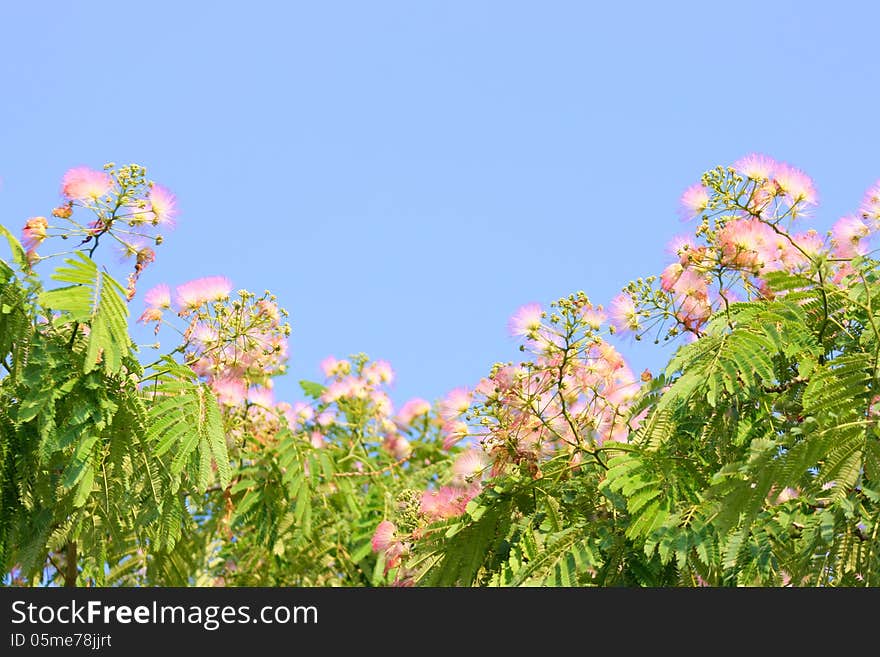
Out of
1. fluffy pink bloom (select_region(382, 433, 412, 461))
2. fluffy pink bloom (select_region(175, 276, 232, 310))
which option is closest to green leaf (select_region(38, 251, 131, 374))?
fluffy pink bloom (select_region(175, 276, 232, 310))

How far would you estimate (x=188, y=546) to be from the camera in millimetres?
6668

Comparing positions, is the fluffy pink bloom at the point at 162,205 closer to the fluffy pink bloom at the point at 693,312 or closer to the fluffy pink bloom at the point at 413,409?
the fluffy pink bloom at the point at 693,312

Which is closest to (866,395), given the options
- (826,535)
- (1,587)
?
(826,535)

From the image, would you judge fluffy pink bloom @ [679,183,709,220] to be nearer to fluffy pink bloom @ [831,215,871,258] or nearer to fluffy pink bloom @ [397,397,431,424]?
fluffy pink bloom @ [831,215,871,258]

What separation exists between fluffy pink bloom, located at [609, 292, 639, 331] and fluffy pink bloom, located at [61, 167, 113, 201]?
1.92 m

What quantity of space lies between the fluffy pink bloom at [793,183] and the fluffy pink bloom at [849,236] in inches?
12.0

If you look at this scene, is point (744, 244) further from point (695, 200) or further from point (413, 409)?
point (413, 409)

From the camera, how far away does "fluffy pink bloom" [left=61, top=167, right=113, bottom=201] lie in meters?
4.70

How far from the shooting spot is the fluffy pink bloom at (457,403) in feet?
16.4

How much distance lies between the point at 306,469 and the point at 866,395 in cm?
309

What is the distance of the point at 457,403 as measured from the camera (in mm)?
4996

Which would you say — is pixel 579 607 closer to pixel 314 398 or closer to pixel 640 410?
pixel 640 410

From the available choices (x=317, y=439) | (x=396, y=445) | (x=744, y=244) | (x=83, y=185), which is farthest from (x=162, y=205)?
(x=396, y=445)

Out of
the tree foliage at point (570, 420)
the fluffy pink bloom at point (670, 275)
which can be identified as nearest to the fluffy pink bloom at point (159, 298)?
the tree foliage at point (570, 420)
